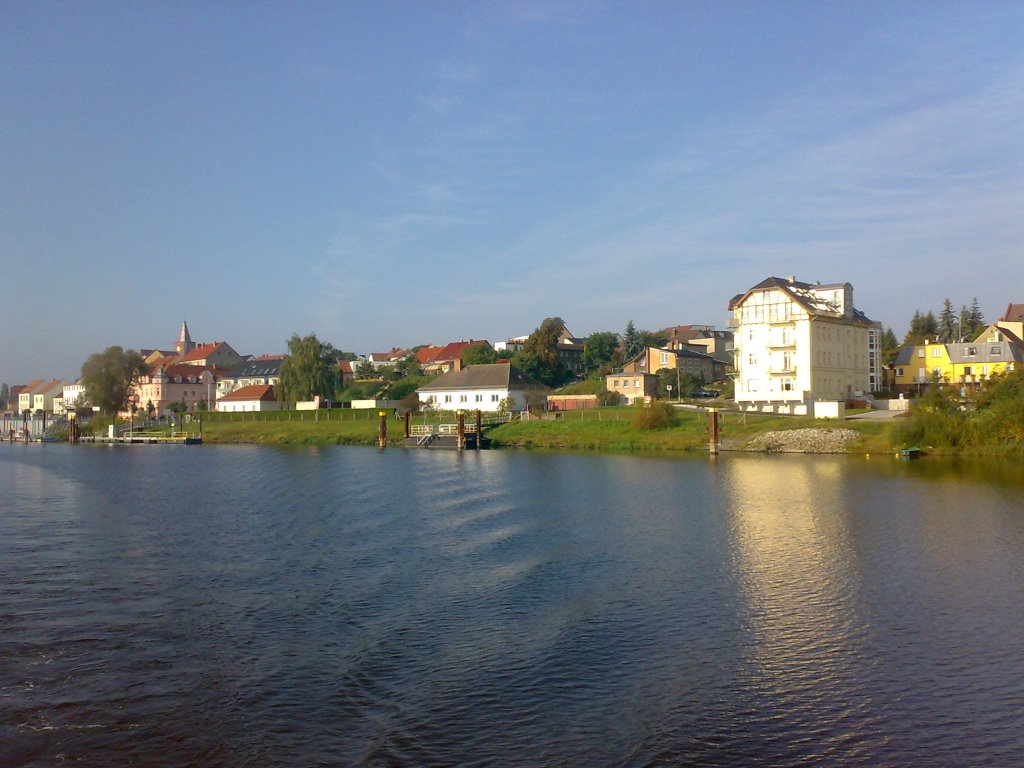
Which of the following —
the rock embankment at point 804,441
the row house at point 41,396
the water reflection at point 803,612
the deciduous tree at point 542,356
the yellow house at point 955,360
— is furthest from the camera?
the row house at point 41,396

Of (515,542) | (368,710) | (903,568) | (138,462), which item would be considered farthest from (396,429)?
(368,710)

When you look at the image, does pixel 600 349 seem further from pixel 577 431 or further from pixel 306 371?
pixel 577 431

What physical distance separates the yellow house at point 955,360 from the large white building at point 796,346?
8.58m

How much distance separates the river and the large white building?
36913 millimetres

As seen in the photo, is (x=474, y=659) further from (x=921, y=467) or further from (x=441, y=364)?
(x=441, y=364)

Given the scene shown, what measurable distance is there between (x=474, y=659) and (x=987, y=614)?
10.1 meters

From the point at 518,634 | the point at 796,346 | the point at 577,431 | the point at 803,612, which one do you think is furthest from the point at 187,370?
the point at 803,612

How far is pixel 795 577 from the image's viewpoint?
19.8 m

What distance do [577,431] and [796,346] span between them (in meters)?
18.8

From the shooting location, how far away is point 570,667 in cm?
1355

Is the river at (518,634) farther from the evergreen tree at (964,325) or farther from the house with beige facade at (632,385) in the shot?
the evergreen tree at (964,325)

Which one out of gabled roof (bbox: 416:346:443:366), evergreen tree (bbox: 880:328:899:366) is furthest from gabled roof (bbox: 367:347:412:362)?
evergreen tree (bbox: 880:328:899:366)

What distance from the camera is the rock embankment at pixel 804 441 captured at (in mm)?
54344

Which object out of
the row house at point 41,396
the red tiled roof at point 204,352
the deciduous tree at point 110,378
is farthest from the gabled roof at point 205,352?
the deciduous tree at point 110,378
